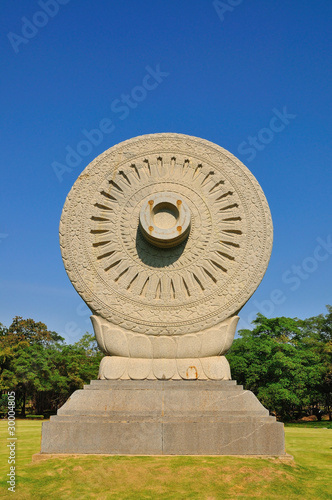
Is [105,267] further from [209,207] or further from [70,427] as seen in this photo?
[70,427]

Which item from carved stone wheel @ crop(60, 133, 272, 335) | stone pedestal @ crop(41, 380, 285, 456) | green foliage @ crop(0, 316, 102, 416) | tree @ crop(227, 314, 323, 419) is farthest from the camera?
green foliage @ crop(0, 316, 102, 416)

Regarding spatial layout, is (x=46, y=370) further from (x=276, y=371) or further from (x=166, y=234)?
(x=166, y=234)

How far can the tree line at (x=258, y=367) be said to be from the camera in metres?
20.6

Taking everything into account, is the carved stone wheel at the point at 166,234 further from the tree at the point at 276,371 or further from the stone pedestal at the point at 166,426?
the tree at the point at 276,371

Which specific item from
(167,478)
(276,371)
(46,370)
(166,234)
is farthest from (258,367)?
(167,478)

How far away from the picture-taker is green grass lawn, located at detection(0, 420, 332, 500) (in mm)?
4980

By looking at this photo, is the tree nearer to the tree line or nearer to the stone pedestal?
the tree line

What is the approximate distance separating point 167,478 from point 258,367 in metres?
16.4

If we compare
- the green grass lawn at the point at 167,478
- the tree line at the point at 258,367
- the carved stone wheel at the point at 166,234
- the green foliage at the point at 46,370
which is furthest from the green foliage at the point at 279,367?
the green grass lawn at the point at 167,478

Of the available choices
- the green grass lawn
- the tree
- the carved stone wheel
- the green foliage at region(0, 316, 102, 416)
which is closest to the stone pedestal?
the green grass lawn

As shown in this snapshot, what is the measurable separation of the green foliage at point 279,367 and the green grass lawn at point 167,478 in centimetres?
1466

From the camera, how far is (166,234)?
7.68 m

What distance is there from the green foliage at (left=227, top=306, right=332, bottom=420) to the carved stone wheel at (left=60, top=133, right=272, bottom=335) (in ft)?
46.4

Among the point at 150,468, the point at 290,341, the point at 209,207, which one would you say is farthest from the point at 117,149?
the point at 290,341
